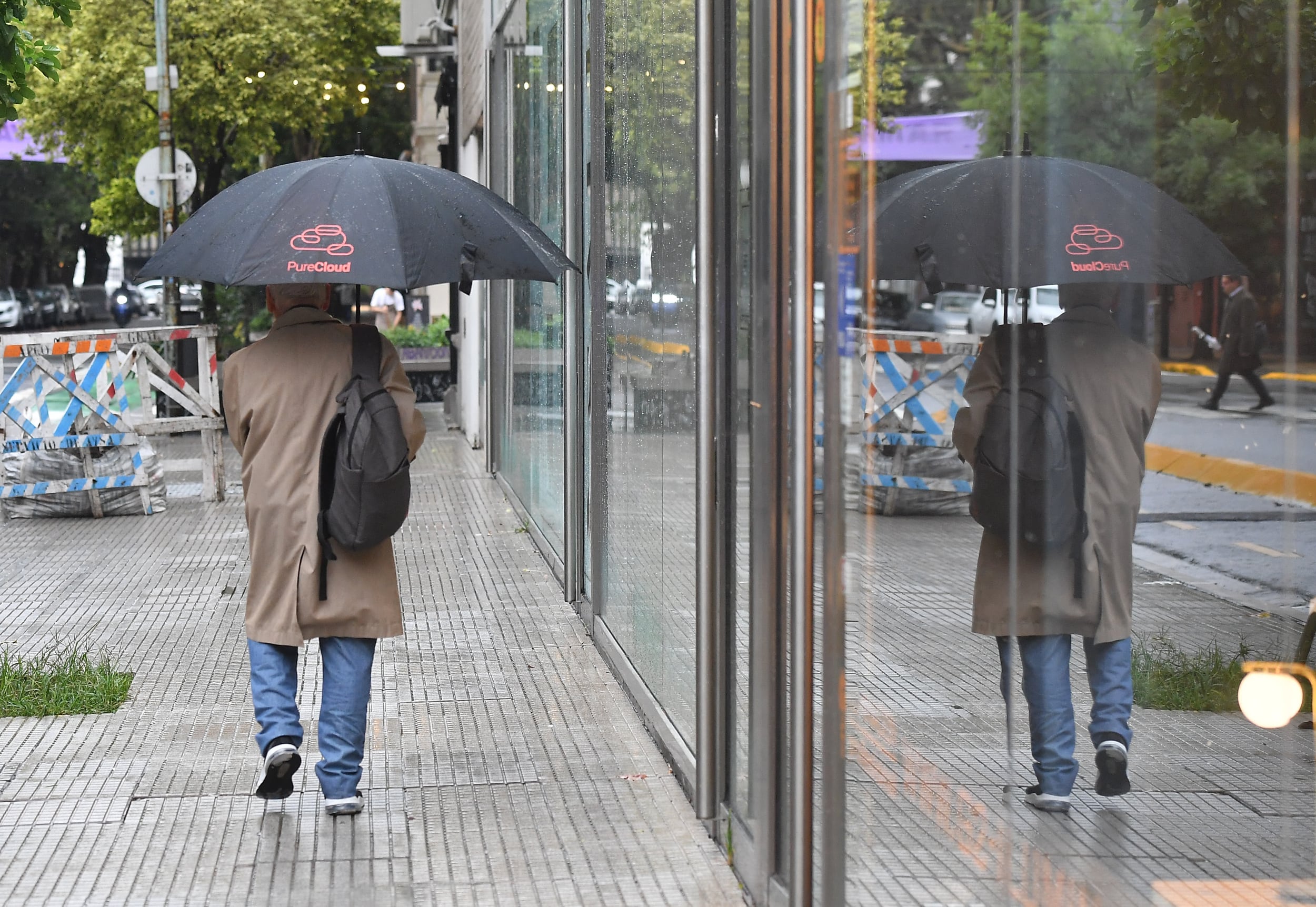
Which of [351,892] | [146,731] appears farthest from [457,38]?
[351,892]

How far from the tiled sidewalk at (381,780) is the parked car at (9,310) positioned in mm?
42534

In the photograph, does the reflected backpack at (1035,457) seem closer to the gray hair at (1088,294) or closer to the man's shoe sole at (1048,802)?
the gray hair at (1088,294)

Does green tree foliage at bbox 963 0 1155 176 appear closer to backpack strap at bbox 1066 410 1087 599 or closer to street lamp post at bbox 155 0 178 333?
backpack strap at bbox 1066 410 1087 599

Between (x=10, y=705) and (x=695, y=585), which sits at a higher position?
(x=695, y=585)

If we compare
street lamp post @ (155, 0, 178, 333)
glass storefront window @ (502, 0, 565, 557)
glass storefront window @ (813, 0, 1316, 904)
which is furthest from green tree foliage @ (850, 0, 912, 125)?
street lamp post @ (155, 0, 178, 333)

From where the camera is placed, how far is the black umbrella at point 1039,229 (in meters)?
2.32

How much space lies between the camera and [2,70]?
862 cm

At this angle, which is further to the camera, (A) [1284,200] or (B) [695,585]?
(B) [695,585]

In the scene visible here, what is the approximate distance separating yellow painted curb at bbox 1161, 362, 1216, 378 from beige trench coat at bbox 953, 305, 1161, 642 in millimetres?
24

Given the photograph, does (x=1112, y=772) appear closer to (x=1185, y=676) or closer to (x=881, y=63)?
(x=1185, y=676)

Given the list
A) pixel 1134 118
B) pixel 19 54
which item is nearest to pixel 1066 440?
pixel 1134 118

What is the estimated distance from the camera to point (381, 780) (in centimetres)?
521

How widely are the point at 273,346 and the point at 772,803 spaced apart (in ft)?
6.53

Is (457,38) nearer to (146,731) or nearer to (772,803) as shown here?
(146,731)
